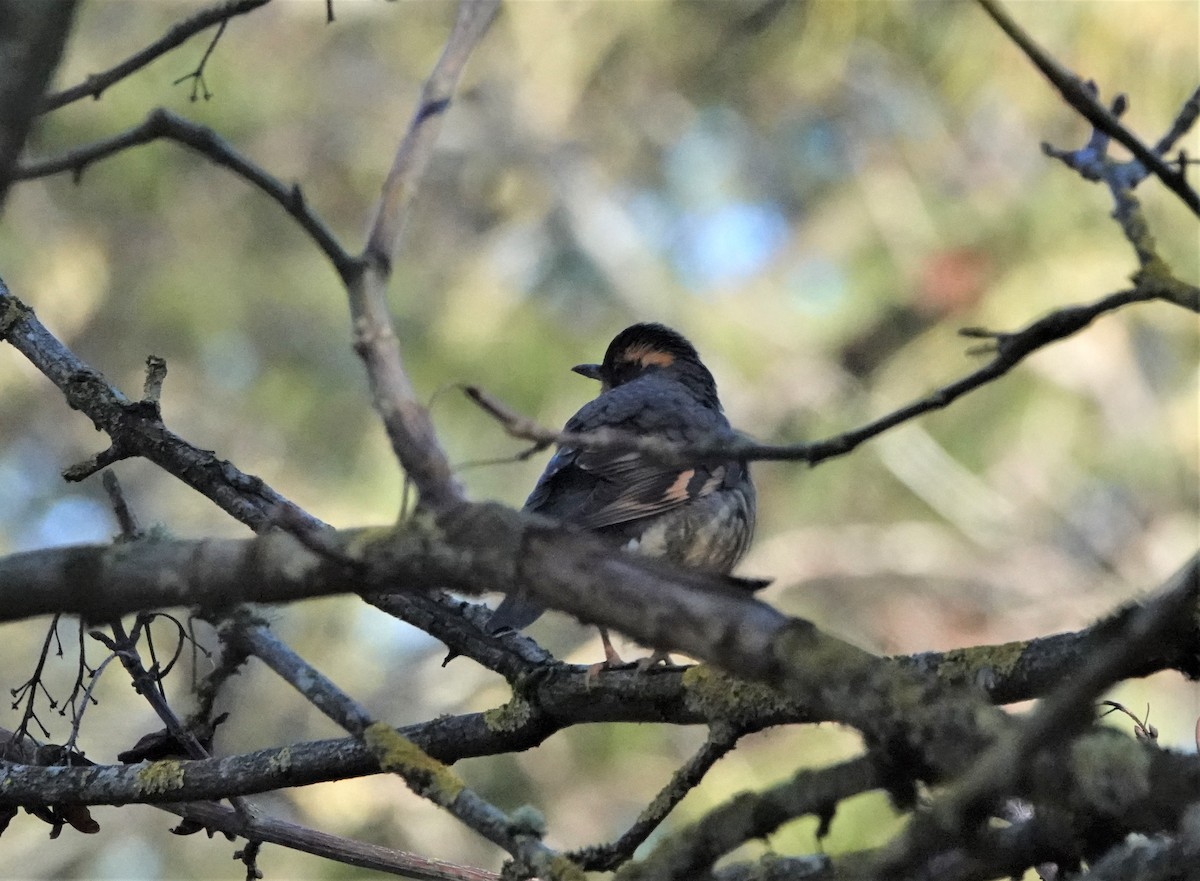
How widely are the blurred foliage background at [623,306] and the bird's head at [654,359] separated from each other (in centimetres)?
213

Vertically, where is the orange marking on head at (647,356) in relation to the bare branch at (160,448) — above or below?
above

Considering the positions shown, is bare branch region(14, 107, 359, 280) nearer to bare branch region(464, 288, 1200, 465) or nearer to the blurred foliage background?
bare branch region(464, 288, 1200, 465)

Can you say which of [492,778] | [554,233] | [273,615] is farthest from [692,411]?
[554,233]

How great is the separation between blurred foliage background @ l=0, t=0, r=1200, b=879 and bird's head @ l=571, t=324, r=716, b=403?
7.00 feet

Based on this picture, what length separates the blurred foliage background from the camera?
432 inches

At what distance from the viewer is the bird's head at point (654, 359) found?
604 cm

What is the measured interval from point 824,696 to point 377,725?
120 centimetres

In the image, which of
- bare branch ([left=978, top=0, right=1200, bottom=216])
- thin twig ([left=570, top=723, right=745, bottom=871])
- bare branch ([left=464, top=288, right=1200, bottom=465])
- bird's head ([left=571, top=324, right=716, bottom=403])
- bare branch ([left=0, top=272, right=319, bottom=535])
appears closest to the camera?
bare branch ([left=464, top=288, right=1200, bottom=465])

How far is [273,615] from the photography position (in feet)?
11.2

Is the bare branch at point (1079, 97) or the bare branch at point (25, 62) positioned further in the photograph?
the bare branch at point (1079, 97)

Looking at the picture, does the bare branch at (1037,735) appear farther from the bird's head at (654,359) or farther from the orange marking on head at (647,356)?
the orange marking on head at (647,356)

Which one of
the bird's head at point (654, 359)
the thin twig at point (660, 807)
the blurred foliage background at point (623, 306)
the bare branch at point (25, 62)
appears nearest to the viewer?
the bare branch at point (25, 62)

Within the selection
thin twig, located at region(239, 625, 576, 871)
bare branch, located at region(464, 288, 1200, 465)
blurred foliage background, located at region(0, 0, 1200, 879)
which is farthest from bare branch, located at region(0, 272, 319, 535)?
blurred foliage background, located at region(0, 0, 1200, 879)

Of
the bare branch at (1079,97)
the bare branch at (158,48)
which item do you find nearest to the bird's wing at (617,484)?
the bare branch at (158,48)
